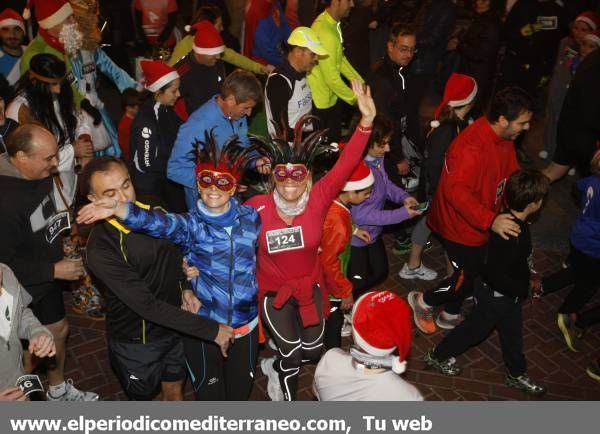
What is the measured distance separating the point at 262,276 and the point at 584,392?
302 centimetres

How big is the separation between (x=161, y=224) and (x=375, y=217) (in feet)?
6.47

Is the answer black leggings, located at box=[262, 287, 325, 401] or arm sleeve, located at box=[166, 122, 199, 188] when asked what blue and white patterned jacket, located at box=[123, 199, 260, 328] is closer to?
black leggings, located at box=[262, 287, 325, 401]

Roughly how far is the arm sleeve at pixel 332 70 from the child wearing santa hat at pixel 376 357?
12.8 feet

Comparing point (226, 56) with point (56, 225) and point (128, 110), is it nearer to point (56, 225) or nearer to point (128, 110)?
point (128, 110)

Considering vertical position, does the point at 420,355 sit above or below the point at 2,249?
below

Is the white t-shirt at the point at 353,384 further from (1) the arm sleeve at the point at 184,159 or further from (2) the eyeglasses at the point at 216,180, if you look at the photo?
(1) the arm sleeve at the point at 184,159

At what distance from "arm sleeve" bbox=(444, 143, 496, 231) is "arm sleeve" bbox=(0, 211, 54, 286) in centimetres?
317

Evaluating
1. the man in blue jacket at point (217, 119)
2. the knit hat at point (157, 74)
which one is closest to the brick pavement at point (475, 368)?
the man in blue jacket at point (217, 119)

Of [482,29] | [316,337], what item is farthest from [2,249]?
[482,29]

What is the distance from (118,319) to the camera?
153 inches

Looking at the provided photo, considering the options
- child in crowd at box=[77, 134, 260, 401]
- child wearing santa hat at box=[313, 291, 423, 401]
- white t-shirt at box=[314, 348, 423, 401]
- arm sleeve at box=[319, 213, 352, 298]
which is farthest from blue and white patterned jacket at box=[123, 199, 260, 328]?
child wearing santa hat at box=[313, 291, 423, 401]

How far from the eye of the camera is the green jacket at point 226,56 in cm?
726

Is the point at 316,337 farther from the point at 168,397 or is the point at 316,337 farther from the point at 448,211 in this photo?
the point at 448,211

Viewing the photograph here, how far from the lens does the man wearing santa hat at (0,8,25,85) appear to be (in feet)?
23.4
